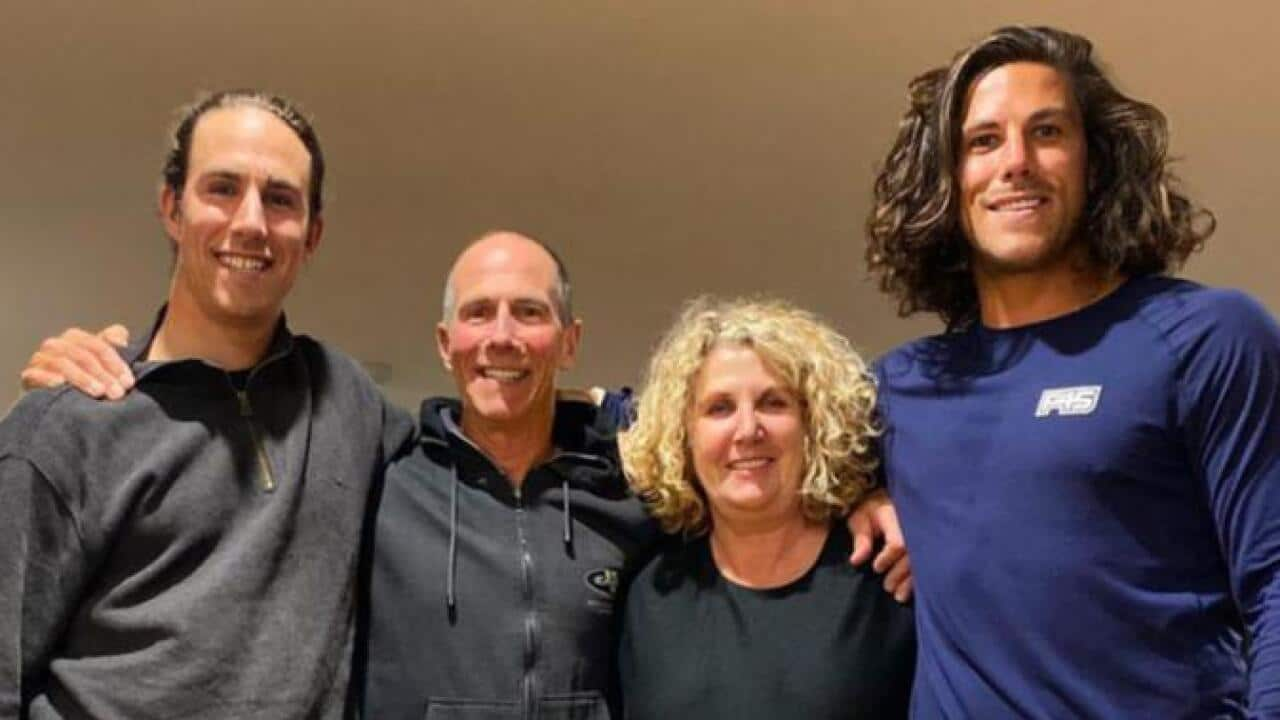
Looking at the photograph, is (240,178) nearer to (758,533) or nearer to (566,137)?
(758,533)

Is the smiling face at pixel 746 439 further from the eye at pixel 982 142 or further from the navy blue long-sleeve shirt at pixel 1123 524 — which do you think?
the eye at pixel 982 142

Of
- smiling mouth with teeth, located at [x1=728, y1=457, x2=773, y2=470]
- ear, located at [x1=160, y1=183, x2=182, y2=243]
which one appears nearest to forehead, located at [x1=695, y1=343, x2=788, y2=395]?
smiling mouth with teeth, located at [x1=728, y1=457, x2=773, y2=470]

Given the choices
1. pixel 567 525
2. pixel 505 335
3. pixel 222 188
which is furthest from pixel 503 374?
pixel 222 188

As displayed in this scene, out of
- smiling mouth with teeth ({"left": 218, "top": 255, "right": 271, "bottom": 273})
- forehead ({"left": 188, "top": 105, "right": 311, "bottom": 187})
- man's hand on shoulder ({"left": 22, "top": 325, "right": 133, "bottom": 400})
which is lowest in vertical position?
man's hand on shoulder ({"left": 22, "top": 325, "right": 133, "bottom": 400})

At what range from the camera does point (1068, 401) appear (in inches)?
53.3

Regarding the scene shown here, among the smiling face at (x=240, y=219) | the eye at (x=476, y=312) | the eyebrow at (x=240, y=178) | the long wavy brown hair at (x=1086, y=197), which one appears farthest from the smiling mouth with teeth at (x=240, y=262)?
the long wavy brown hair at (x=1086, y=197)

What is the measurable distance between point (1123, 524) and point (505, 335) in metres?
0.85

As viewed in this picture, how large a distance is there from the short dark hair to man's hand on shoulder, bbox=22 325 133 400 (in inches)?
9.4

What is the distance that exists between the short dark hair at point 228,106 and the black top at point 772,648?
0.75 meters

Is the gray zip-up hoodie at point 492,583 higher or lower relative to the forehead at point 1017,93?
lower

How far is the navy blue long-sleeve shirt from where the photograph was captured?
1.26 metres

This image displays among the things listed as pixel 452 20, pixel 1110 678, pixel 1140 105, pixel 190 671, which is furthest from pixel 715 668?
pixel 452 20

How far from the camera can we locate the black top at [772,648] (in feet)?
4.91

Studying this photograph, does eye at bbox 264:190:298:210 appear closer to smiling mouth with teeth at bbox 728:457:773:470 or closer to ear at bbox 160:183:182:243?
ear at bbox 160:183:182:243
